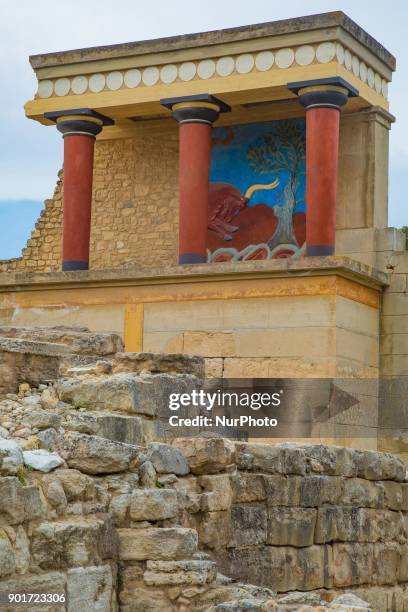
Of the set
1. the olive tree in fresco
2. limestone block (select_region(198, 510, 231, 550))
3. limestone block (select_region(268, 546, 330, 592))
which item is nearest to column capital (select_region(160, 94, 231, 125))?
the olive tree in fresco

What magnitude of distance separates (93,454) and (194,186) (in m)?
11.6

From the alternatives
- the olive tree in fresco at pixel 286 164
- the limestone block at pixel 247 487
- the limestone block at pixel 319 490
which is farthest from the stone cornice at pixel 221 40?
the limestone block at pixel 247 487

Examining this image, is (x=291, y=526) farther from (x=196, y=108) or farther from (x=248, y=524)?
(x=196, y=108)

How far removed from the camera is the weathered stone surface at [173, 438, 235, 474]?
8.70 metres

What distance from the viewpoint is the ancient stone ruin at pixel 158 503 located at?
7.04 m

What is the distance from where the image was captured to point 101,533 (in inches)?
286

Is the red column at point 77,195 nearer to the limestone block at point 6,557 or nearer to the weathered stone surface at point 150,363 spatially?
the weathered stone surface at point 150,363

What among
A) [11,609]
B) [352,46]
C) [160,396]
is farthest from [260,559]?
[352,46]

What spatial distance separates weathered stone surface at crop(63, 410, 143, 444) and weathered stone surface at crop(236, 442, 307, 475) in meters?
1.11

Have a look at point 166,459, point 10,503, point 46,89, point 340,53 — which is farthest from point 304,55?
point 10,503

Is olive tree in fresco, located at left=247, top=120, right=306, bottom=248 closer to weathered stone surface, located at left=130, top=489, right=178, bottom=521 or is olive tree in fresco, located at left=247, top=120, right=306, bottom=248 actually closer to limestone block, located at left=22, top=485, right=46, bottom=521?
weathered stone surface, located at left=130, top=489, right=178, bottom=521

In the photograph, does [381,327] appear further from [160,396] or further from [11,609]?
[11,609]

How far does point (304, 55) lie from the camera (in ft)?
60.2

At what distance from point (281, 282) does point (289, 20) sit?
3.82 metres
